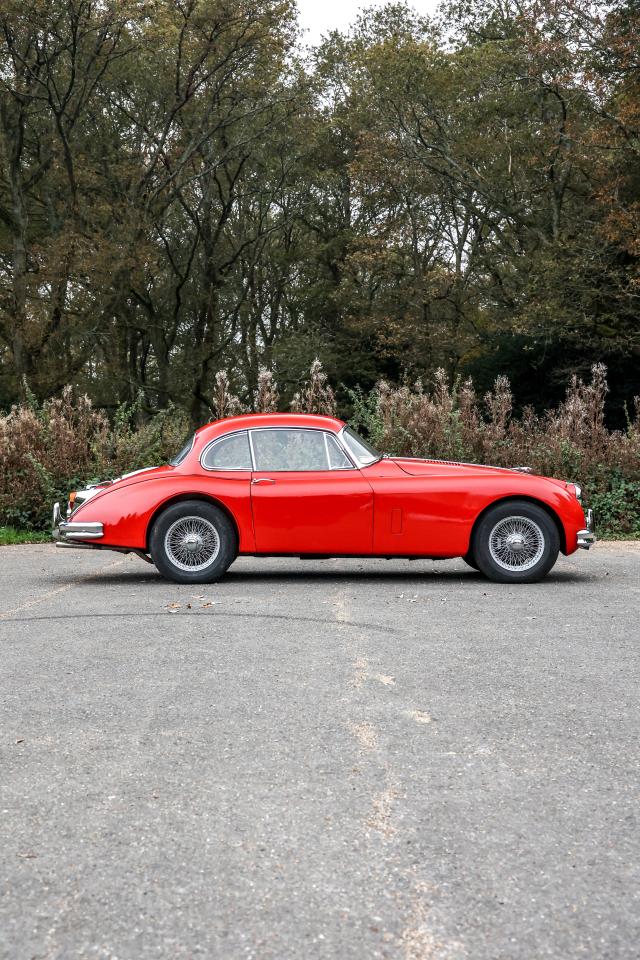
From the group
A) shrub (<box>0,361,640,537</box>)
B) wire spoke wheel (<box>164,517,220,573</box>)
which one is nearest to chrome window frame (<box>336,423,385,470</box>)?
wire spoke wheel (<box>164,517,220,573</box>)

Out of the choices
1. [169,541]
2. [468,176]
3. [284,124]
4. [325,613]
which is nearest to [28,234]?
[284,124]

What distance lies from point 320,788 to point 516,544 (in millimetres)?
5786

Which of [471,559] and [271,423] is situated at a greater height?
[271,423]

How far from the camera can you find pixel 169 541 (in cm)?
927

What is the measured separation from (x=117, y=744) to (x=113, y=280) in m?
23.5

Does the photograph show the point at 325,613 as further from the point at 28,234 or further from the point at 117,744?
the point at 28,234

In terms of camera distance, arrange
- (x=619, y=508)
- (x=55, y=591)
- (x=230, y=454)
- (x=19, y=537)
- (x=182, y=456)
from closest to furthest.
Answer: (x=55, y=591)
(x=230, y=454)
(x=182, y=456)
(x=19, y=537)
(x=619, y=508)

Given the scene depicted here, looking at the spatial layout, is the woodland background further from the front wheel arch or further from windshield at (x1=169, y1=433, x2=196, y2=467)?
the front wheel arch

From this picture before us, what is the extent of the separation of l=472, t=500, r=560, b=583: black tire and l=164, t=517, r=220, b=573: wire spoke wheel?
2.38m

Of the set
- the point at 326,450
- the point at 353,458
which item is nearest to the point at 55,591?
the point at 326,450

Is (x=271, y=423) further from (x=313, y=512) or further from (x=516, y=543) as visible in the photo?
(x=516, y=543)

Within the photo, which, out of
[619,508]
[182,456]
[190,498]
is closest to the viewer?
[190,498]

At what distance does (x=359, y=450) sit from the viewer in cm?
952

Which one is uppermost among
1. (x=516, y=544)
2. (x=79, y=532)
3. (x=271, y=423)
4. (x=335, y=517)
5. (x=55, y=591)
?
(x=271, y=423)
